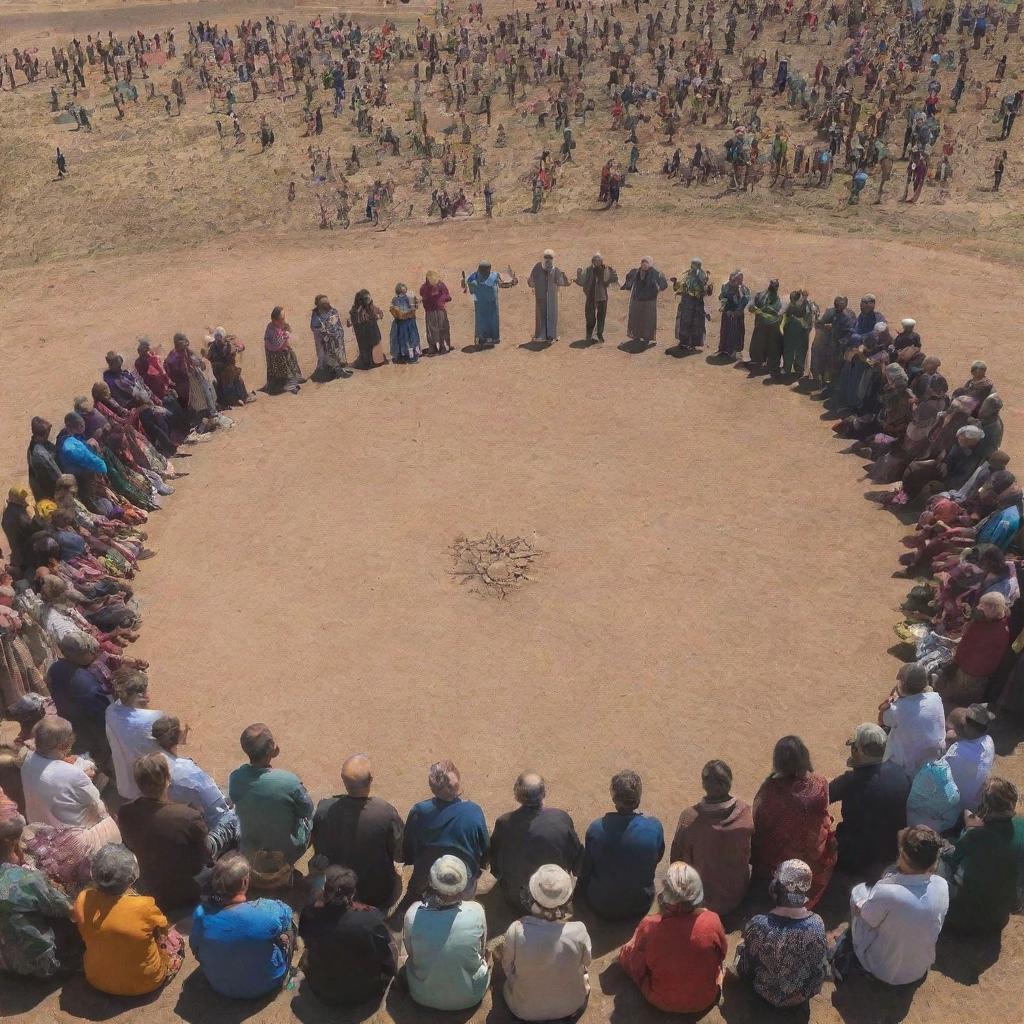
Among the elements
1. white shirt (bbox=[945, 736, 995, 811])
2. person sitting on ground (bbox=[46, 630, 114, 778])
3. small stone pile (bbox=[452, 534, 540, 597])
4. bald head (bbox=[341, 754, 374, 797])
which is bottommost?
small stone pile (bbox=[452, 534, 540, 597])

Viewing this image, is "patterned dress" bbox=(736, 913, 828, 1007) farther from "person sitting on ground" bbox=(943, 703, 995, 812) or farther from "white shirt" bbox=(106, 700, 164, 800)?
"white shirt" bbox=(106, 700, 164, 800)

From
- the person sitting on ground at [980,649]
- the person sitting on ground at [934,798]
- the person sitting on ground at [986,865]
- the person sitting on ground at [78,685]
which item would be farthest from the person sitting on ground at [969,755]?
the person sitting on ground at [78,685]

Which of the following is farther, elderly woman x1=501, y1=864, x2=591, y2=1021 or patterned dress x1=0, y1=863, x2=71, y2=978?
patterned dress x1=0, y1=863, x2=71, y2=978

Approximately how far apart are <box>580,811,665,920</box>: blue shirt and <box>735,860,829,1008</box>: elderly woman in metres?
0.92

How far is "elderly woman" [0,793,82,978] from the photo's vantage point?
6.92 meters

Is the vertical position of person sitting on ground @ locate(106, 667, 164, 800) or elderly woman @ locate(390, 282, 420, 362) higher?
person sitting on ground @ locate(106, 667, 164, 800)

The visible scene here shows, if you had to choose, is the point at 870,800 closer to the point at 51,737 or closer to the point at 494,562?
the point at 494,562

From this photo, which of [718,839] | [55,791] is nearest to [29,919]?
[55,791]

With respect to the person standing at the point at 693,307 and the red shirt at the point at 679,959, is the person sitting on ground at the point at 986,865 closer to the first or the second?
the red shirt at the point at 679,959

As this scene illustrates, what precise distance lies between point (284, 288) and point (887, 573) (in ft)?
43.0

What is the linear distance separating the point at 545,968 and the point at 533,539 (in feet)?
22.2

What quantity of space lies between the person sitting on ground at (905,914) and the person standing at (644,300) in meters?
12.0

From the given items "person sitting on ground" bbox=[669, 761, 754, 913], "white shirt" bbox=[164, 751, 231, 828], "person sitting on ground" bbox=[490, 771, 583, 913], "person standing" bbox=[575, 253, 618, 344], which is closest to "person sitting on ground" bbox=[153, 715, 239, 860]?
"white shirt" bbox=[164, 751, 231, 828]

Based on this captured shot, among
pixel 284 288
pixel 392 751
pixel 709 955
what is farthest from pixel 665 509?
pixel 284 288
